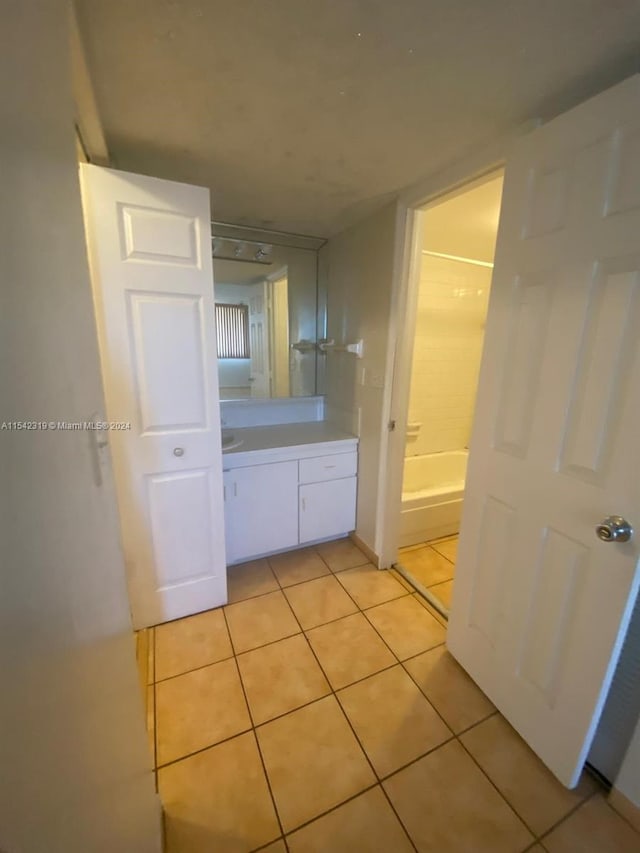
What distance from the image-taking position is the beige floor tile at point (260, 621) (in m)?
1.67

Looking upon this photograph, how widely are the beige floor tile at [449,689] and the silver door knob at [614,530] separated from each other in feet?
3.08

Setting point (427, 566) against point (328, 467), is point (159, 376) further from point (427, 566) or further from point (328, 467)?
point (427, 566)

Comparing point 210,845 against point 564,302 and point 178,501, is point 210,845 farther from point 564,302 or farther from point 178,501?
point 564,302

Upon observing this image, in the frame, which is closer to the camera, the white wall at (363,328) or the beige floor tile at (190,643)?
the beige floor tile at (190,643)

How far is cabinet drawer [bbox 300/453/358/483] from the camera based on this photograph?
2.18 metres

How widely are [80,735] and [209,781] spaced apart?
92 cm

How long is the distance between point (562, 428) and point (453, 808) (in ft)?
4.06

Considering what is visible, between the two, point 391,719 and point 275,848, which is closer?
point 275,848

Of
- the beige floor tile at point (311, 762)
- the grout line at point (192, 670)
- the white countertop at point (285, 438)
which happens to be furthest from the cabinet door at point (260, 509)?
the beige floor tile at point (311, 762)

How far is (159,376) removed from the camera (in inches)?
58.4

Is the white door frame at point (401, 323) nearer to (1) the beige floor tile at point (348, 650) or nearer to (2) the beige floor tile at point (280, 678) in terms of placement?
(1) the beige floor tile at point (348, 650)

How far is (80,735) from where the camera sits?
1.72ft

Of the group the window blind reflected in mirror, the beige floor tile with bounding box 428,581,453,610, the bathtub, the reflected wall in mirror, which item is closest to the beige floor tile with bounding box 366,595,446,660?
the beige floor tile with bounding box 428,581,453,610

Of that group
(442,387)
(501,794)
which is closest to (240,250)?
(442,387)
